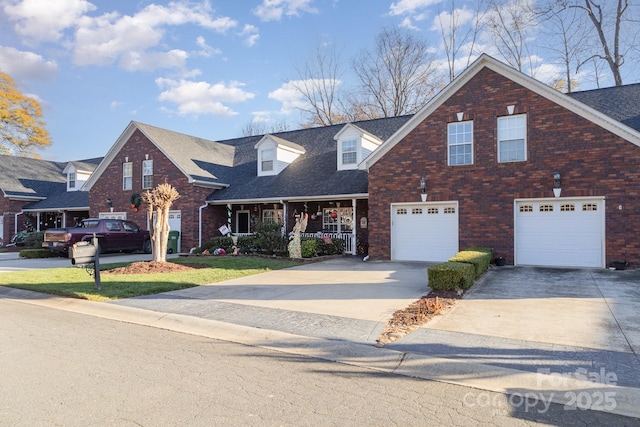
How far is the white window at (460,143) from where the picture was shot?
14242 mm

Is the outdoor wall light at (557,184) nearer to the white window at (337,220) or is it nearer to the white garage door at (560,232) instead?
the white garage door at (560,232)

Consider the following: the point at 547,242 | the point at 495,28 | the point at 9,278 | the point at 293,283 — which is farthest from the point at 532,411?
the point at 495,28

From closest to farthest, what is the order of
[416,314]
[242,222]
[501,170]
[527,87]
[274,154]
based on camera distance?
1. [416,314]
2. [527,87]
3. [501,170]
4. [274,154]
5. [242,222]

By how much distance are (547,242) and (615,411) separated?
10.6 metres

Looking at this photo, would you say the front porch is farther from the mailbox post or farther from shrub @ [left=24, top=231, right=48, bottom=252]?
shrub @ [left=24, top=231, right=48, bottom=252]

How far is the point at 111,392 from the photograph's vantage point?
13.3ft

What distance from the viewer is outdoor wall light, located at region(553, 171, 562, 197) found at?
41.5 feet

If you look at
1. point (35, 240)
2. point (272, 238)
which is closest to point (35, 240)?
point (35, 240)

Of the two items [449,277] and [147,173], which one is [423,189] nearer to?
[449,277]

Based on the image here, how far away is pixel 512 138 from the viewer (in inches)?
537

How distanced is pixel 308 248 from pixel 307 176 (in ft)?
17.0

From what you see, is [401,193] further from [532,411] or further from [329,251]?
[532,411]

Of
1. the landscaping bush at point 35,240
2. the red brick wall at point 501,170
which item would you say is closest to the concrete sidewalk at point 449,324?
the red brick wall at point 501,170

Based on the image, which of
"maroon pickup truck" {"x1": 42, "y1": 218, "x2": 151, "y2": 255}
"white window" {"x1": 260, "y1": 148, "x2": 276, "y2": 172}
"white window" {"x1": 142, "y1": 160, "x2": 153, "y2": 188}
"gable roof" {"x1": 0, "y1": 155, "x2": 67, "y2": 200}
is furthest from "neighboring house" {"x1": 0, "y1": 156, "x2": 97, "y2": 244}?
"white window" {"x1": 260, "y1": 148, "x2": 276, "y2": 172}
